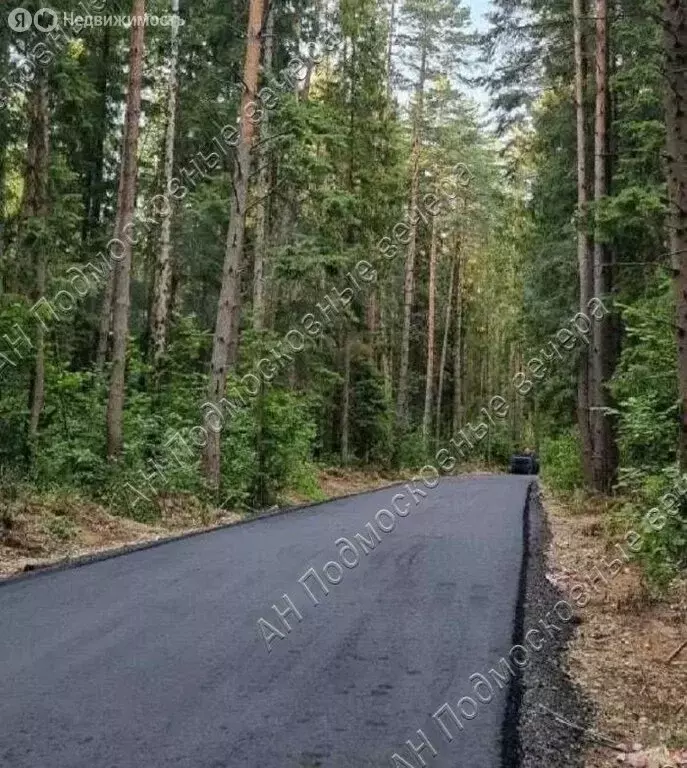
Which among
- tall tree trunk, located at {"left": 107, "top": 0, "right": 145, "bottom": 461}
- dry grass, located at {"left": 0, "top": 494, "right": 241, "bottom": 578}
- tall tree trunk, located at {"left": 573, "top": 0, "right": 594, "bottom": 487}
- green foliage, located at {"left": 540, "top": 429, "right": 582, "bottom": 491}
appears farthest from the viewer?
green foliage, located at {"left": 540, "top": 429, "right": 582, "bottom": 491}

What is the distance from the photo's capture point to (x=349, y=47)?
2791 cm

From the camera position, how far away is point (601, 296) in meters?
16.5

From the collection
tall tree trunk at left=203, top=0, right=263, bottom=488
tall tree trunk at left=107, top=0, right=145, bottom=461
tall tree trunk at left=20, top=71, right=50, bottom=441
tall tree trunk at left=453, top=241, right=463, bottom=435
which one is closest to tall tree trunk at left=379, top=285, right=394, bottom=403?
tall tree trunk at left=453, top=241, right=463, bottom=435

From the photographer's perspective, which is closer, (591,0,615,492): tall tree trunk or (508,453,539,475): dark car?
(591,0,615,492): tall tree trunk

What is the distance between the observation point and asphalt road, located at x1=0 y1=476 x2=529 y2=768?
399 centimetres

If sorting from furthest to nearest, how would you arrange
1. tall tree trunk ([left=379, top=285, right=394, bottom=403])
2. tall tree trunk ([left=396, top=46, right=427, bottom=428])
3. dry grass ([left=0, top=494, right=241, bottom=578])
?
tall tree trunk ([left=379, top=285, right=394, bottom=403]) < tall tree trunk ([left=396, top=46, right=427, bottom=428]) < dry grass ([left=0, top=494, right=241, bottom=578])

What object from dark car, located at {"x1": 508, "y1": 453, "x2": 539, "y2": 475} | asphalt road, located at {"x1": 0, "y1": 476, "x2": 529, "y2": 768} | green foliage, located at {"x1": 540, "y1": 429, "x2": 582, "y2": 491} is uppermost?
green foliage, located at {"x1": 540, "y1": 429, "x2": 582, "y2": 491}

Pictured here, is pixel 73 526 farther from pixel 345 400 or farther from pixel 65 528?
pixel 345 400

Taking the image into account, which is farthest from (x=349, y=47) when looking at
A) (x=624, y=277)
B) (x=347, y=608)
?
(x=347, y=608)

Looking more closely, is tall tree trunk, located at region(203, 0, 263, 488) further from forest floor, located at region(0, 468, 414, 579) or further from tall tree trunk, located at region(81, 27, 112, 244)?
tall tree trunk, located at region(81, 27, 112, 244)

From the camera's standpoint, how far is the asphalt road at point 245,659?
3992mm

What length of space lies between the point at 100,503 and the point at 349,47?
2006cm

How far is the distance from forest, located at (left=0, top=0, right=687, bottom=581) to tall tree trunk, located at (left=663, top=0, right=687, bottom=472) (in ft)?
0.10

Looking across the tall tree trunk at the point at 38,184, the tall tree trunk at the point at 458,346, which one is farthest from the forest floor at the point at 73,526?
the tall tree trunk at the point at 458,346
